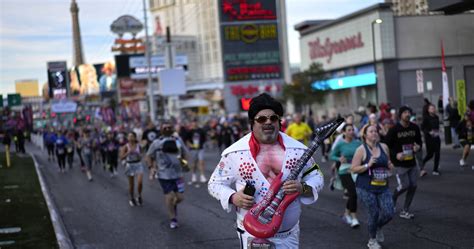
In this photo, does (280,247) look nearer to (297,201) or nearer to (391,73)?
(297,201)

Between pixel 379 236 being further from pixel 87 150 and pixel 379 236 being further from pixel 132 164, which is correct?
pixel 87 150

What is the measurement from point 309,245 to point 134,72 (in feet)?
284

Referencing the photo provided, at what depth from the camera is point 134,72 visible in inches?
3750

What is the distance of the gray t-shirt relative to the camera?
521 inches

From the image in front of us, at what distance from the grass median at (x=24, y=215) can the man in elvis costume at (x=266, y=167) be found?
6308 mm

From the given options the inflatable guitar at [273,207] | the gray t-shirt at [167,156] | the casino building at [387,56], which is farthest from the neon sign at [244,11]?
the inflatable guitar at [273,207]

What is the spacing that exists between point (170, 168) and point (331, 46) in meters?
42.0

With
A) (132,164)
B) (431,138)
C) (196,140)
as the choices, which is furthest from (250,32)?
(132,164)

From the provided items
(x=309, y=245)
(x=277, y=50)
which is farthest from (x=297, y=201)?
(x=277, y=50)

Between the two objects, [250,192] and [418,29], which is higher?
[418,29]

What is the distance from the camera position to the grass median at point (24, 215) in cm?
1159

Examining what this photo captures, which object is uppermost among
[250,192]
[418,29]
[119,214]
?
[418,29]

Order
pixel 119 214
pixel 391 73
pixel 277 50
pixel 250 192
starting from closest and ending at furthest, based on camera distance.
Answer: pixel 250 192, pixel 119 214, pixel 391 73, pixel 277 50

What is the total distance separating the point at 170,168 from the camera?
1326cm
